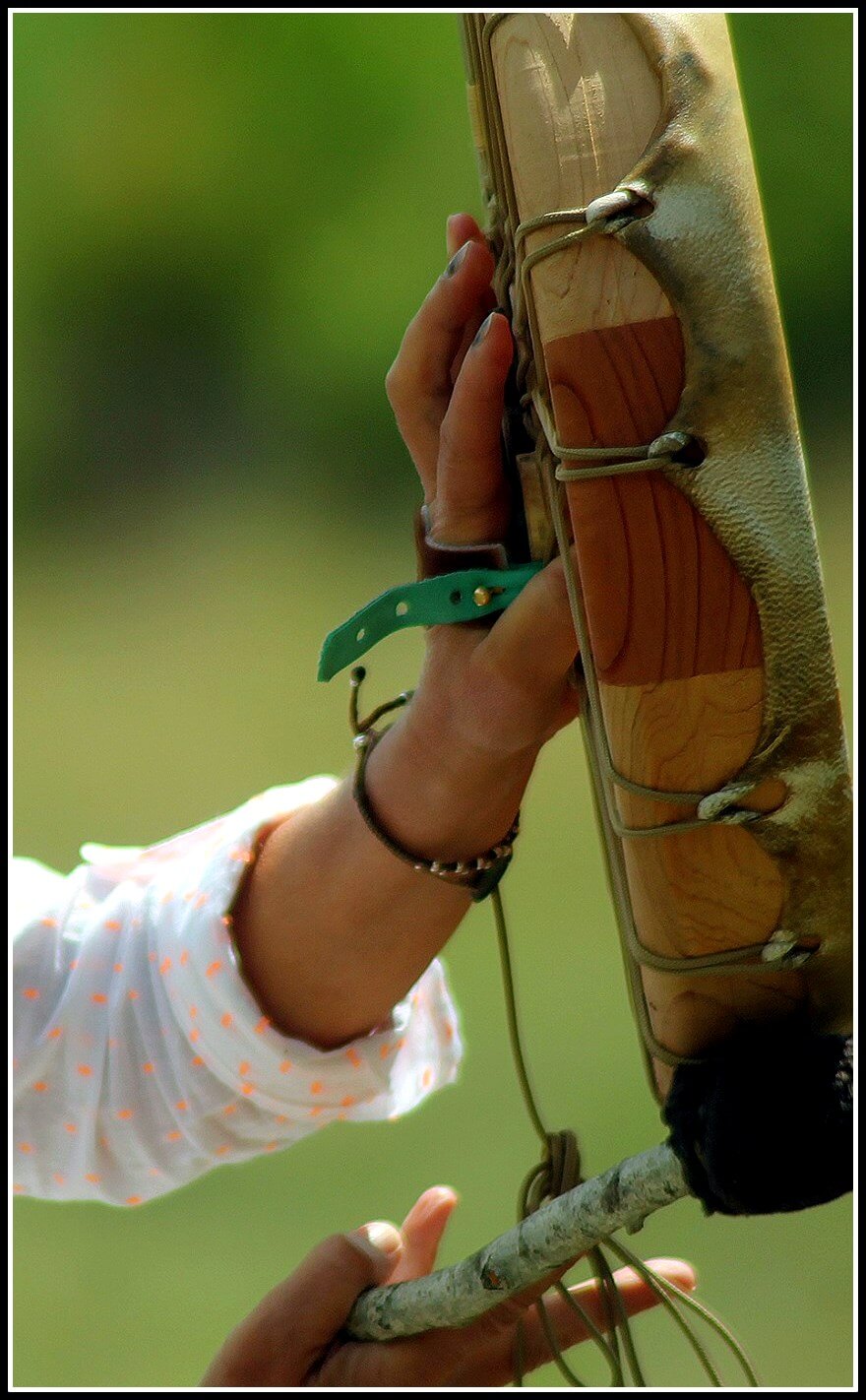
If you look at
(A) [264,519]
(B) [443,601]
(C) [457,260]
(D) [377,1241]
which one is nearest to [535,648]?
(B) [443,601]

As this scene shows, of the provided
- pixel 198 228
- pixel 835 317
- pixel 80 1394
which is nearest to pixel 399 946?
pixel 80 1394

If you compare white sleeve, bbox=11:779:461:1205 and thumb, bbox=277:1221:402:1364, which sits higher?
white sleeve, bbox=11:779:461:1205

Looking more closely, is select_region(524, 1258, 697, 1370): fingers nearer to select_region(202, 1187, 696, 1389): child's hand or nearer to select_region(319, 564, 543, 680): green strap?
select_region(202, 1187, 696, 1389): child's hand

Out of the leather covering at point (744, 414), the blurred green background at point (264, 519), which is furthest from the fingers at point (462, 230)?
the blurred green background at point (264, 519)

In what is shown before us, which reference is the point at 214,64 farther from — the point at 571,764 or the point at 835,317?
the point at 571,764

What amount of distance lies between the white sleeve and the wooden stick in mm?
128

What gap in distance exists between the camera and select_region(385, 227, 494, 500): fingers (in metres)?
0.57

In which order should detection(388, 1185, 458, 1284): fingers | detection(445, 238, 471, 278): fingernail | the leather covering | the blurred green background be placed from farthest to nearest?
the blurred green background, detection(388, 1185, 458, 1284): fingers, detection(445, 238, 471, 278): fingernail, the leather covering

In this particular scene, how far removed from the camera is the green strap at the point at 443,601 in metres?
0.56

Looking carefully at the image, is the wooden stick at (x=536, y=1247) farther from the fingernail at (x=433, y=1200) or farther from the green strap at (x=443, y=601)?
the green strap at (x=443, y=601)

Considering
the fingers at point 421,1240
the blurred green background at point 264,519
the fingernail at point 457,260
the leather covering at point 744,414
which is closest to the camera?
the leather covering at point 744,414

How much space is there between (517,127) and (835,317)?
339cm

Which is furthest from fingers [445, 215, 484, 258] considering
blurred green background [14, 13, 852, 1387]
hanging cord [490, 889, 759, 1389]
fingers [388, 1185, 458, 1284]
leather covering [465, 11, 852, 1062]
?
blurred green background [14, 13, 852, 1387]

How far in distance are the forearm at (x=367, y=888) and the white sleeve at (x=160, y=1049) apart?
18 mm
